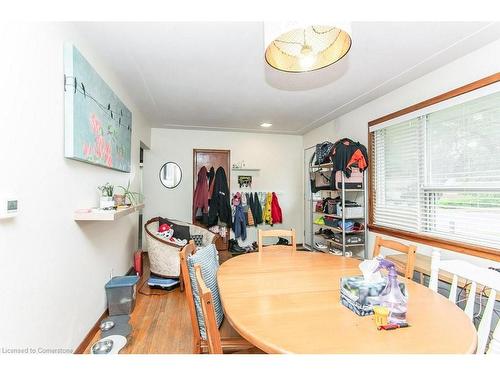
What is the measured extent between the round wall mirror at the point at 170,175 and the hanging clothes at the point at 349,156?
112 inches

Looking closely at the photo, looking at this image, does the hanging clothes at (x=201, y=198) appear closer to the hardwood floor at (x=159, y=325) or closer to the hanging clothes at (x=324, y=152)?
the hardwood floor at (x=159, y=325)

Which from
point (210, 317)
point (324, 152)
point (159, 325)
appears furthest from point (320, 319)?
point (324, 152)

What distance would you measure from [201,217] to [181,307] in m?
2.17

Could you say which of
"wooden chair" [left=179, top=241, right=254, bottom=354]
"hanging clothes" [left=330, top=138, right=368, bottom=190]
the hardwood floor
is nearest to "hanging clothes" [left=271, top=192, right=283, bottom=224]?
"hanging clothes" [left=330, top=138, right=368, bottom=190]

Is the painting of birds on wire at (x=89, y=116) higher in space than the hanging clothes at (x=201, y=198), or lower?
higher

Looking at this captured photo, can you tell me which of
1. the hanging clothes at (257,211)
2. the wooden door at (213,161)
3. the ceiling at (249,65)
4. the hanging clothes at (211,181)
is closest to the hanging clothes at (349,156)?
the ceiling at (249,65)

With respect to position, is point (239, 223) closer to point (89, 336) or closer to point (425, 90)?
point (89, 336)

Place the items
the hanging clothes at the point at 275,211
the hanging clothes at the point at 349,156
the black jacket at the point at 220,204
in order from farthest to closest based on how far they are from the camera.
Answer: the hanging clothes at the point at 275,211, the black jacket at the point at 220,204, the hanging clothes at the point at 349,156

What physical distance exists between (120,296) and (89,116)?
5.37ft

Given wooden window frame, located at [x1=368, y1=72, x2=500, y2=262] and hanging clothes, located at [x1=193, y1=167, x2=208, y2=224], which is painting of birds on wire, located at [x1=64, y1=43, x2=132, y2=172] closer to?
hanging clothes, located at [x1=193, y1=167, x2=208, y2=224]

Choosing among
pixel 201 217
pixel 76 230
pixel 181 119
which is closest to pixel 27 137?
pixel 76 230

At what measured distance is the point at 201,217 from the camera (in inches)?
179

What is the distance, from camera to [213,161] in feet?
15.5

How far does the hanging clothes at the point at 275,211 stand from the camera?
4840mm
